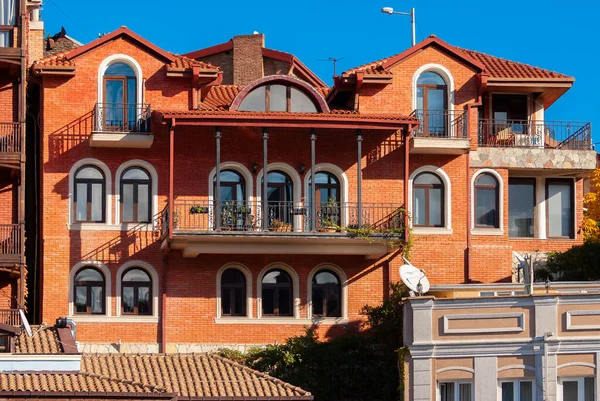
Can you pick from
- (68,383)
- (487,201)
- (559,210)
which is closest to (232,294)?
(68,383)

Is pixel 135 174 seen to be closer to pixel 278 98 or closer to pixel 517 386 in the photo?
pixel 278 98

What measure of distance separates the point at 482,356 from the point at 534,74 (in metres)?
13.0

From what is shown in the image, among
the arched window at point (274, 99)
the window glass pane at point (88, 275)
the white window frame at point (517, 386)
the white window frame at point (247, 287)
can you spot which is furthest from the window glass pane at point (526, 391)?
the window glass pane at point (88, 275)

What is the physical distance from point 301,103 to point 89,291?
28.2ft

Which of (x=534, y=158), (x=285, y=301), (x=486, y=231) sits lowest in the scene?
(x=285, y=301)

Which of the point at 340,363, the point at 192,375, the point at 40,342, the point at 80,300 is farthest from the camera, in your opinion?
the point at 80,300

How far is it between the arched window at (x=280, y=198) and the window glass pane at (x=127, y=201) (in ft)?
13.8

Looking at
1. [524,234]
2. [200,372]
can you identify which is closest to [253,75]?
[524,234]

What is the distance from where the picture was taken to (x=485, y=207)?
53562mm

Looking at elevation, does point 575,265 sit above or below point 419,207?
below

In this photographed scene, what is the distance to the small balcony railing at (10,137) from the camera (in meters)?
50.5

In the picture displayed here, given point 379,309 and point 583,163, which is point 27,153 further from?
point 583,163

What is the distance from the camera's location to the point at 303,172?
52.2 metres

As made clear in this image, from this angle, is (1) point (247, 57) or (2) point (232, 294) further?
(1) point (247, 57)
